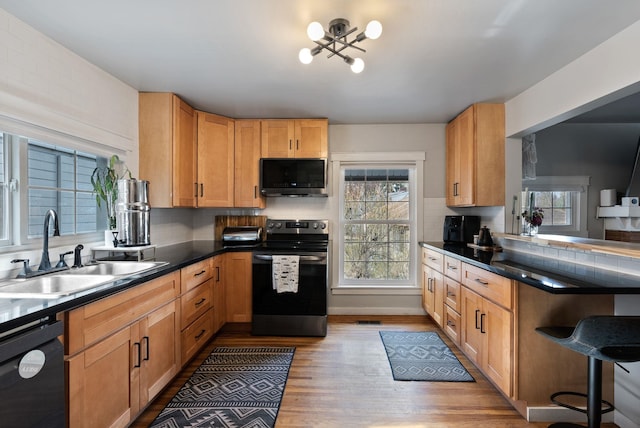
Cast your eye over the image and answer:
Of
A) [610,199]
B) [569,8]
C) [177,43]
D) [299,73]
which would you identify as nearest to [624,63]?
[569,8]

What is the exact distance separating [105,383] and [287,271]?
66.3 inches

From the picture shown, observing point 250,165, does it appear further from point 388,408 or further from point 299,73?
point 388,408

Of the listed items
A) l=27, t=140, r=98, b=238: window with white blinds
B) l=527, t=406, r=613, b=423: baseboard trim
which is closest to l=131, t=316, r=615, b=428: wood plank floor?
l=527, t=406, r=613, b=423: baseboard trim

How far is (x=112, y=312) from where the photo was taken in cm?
149

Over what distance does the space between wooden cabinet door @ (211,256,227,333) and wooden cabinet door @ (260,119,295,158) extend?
49.2 inches

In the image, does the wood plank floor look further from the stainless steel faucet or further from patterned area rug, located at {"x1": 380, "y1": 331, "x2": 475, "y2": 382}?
the stainless steel faucet

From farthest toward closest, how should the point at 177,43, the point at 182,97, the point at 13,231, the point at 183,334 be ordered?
the point at 182,97 → the point at 183,334 → the point at 177,43 → the point at 13,231

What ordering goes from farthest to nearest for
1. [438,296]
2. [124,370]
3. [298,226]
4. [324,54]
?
[298,226] → [438,296] → [324,54] → [124,370]

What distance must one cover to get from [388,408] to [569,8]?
2.45 m

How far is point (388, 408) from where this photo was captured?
76.2 inches

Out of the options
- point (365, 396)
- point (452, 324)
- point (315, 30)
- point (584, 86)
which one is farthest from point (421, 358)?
point (315, 30)

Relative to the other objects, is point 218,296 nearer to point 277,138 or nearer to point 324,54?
point 277,138

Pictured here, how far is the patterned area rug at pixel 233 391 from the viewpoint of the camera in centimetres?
182

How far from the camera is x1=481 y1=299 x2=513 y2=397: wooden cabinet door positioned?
6.06 ft
